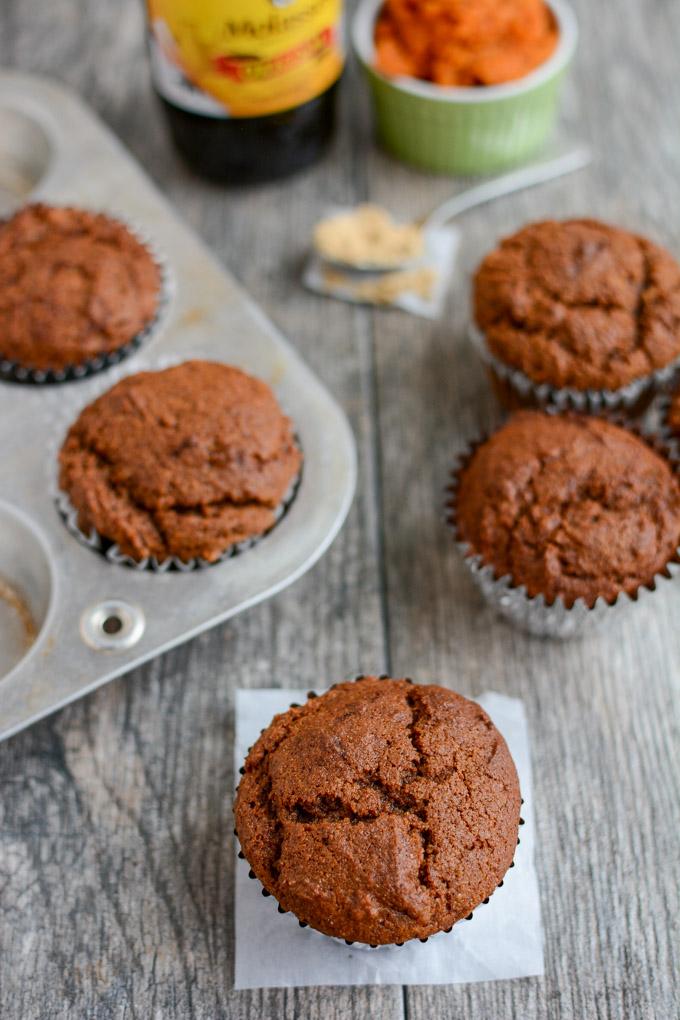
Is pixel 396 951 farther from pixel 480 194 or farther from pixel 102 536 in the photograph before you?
pixel 480 194

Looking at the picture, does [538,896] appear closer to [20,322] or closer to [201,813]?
[201,813]

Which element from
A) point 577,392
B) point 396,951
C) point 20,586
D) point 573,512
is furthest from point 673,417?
point 20,586

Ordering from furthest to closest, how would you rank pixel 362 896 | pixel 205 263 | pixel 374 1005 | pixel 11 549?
pixel 205 263
pixel 11 549
pixel 374 1005
pixel 362 896

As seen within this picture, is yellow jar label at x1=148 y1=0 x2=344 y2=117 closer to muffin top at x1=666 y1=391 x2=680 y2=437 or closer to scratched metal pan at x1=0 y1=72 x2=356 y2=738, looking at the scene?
scratched metal pan at x1=0 y1=72 x2=356 y2=738

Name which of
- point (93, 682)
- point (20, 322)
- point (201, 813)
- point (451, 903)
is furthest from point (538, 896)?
point (20, 322)

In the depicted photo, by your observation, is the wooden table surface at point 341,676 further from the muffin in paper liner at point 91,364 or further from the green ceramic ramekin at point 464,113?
the muffin in paper liner at point 91,364

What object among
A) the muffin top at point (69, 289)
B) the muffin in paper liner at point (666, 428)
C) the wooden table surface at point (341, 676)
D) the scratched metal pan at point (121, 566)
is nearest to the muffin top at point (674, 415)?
the muffin in paper liner at point (666, 428)
